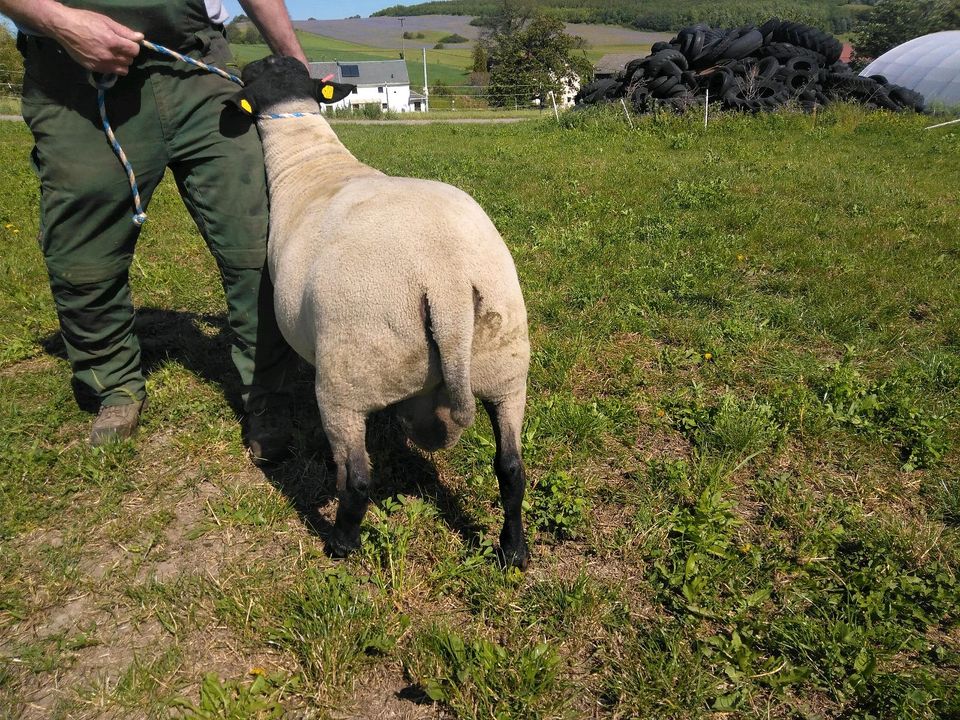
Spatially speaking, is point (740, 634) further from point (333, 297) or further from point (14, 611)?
point (14, 611)

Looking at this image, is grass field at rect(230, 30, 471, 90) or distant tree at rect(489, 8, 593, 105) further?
grass field at rect(230, 30, 471, 90)

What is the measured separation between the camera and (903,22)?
60.2 metres

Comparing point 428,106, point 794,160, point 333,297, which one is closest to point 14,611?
point 333,297

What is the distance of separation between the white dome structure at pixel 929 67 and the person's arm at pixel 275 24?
20389mm

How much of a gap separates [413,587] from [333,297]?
1345mm

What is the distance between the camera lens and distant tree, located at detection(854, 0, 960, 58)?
57.2 metres

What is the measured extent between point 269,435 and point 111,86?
204cm

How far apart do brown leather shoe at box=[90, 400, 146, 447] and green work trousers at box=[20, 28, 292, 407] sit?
0.22 meters

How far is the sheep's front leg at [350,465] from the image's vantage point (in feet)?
8.77

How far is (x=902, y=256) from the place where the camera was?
5988mm

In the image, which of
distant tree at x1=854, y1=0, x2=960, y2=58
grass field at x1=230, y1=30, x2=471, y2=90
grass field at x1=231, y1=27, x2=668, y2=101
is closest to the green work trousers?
grass field at x1=231, y1=27, x2=668, y2=101

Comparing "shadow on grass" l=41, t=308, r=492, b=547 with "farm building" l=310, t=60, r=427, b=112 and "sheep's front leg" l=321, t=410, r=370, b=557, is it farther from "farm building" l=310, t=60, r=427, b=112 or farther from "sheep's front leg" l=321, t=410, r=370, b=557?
"farm building" l=310, t=60, r=427, b=112

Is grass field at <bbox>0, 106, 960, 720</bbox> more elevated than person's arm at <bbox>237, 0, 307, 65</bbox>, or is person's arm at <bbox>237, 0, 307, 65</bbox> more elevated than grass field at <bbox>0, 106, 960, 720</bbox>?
person's arm at <bbox>237, 0, 307, 65</bbox>

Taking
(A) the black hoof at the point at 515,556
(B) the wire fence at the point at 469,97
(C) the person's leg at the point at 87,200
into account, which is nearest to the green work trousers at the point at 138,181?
(C) the person's leg at the point at 87,200
